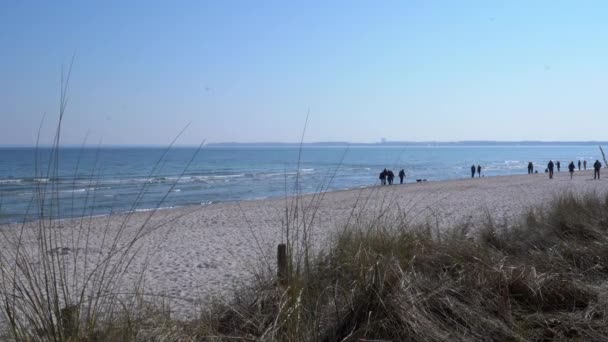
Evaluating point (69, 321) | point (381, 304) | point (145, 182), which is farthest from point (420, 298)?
point (69, 321)

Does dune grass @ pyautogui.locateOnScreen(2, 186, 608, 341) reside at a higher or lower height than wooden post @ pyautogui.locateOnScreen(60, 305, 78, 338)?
lower

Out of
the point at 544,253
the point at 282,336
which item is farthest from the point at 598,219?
the point at 282,336

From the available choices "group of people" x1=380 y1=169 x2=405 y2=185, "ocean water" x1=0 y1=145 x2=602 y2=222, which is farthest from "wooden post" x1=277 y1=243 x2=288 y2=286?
"group of people" x1=380 y1=169 x2=405 y2=185

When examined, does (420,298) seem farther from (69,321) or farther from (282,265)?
(69,321)

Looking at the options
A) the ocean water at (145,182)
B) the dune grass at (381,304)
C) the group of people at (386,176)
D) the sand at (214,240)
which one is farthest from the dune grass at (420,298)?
the group of people at (386,176)

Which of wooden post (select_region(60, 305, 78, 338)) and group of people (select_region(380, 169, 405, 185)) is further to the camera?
group of people (select_region(380, 169, 405, 185))

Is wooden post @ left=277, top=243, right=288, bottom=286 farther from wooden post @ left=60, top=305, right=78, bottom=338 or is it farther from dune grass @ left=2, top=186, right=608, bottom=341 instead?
wooden post @ left=60, top=305, right=78, bottom=338

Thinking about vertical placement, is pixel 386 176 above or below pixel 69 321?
below

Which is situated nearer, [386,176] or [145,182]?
[145,182]

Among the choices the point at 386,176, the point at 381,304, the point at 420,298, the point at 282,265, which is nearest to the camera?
the point at 381,304

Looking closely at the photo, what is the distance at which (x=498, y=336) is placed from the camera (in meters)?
3.42

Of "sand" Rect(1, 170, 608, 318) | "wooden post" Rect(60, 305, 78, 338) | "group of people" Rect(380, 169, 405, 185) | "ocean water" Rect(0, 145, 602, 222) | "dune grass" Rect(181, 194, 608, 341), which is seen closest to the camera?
"wooden post" Rect(60, 305, 78, 338)

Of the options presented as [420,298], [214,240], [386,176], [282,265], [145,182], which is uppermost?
[145,182]

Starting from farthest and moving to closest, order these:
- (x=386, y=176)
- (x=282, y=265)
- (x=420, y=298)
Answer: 1. (x=386, y=176)
2. (x=282, y=265)
3. (x=420, y=298)
